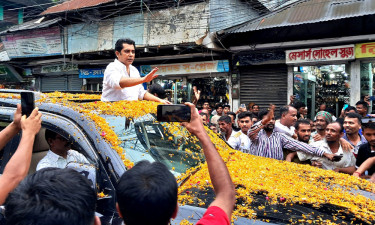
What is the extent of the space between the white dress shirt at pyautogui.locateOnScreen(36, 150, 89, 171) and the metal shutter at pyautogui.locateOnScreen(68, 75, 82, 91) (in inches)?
574

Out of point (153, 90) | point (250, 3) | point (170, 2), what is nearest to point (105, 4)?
point (170, 2)

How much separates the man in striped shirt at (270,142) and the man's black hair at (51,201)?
340 cm

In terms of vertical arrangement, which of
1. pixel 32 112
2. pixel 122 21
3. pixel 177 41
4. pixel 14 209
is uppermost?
pixel 122 21

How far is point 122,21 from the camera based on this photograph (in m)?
13.2

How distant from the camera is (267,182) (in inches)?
113

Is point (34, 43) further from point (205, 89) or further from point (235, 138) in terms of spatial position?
point (235, 138)

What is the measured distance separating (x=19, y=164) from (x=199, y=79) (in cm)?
1182

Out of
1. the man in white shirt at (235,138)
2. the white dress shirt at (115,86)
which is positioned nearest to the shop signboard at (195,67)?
the man in white shirt at (235,138)

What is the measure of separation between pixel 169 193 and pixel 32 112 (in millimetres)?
996

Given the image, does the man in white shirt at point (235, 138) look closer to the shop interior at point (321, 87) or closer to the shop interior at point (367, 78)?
the shop interior at point (321, 87)

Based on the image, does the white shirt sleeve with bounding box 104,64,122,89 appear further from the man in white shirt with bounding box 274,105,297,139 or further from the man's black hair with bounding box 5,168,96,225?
the man in white shirt with bounding box 274,105,297,139

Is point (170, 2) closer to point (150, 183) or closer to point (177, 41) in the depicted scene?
point (177, 41)

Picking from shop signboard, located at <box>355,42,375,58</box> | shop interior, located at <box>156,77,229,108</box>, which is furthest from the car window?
shop interior, located at <box>156,77,229,108</box>

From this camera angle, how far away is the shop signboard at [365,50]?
916 centimetres
